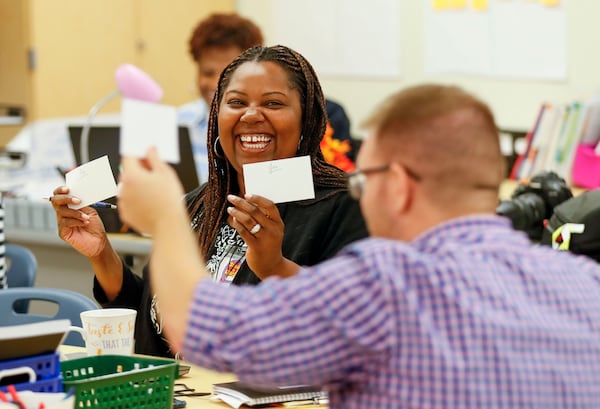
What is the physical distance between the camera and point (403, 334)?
111 centimetres

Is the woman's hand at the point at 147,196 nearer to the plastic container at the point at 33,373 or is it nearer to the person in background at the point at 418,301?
the person in background at the point at 418,301

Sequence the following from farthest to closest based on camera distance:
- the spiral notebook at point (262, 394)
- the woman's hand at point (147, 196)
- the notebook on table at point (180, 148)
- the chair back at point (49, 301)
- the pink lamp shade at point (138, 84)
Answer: the notebook on table at point (180, 148)
the chair back at point (49, 301)
the pink lamp shade at point (138, 84)
the spiral notebook at point (262, 394)
the woman's hand at point (147, 196)

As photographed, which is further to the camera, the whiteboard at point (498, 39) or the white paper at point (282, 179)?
the whiteboard at point (498, 39)

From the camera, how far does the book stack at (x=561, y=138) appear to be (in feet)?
13.2

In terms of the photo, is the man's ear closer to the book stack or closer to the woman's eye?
the woman's eye

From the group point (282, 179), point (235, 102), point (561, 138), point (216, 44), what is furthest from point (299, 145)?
point (561, 138)

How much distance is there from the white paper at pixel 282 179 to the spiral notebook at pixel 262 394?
38 cm

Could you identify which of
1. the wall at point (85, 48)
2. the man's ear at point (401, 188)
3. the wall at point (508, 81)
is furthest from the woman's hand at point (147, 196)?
the wall at point (85, 48)

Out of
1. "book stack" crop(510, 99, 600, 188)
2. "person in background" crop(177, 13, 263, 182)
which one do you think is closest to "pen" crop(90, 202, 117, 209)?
"person in background" crop(177, 13, 263, 182)

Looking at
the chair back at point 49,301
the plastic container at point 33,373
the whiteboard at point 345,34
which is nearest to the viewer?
the plastic container at point 33,373

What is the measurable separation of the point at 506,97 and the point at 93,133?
2219 mm

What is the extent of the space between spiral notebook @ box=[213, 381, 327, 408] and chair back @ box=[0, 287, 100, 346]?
0.66 m

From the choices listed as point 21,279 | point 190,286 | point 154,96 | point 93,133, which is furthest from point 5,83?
point 190,286

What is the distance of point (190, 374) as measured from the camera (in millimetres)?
1993
